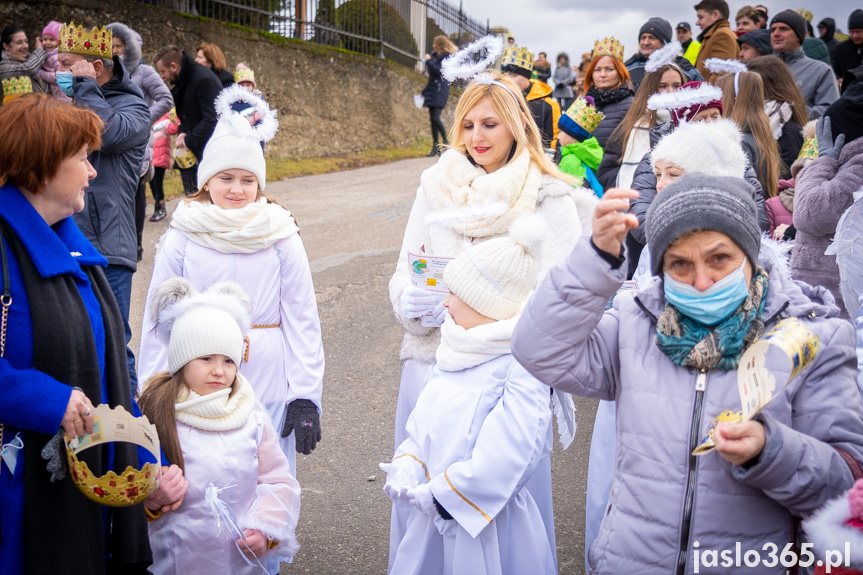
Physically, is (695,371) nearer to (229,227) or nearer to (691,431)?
(691,431)

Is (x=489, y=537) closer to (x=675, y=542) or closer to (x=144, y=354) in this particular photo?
(x=675, y=542)

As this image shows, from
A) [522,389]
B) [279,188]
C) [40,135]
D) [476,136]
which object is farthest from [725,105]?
[279,188]

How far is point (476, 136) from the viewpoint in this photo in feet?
11.8

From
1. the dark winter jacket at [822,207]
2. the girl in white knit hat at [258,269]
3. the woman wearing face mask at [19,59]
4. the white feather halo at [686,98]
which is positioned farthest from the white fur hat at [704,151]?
the woman wearing face mask at [19,59]

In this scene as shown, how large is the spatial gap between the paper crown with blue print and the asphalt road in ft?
7.47

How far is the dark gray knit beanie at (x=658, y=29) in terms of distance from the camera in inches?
316

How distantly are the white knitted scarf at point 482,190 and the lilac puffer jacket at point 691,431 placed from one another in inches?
52.8

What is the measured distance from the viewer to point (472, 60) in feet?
13.8

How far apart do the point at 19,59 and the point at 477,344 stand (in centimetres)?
895

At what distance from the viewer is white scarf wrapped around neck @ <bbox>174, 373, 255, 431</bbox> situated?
9.16 ft

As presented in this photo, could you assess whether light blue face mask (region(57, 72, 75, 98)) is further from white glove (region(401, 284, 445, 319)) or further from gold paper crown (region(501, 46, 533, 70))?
gold paper crown (region(501, 46, 533, 70))

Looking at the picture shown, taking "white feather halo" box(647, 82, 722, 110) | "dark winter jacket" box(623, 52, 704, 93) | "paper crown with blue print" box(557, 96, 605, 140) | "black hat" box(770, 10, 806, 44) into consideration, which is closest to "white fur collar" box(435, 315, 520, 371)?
"white feather halo" box(647, 82, 722, 110)

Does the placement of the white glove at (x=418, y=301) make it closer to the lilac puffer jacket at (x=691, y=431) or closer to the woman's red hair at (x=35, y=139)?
the lilac puffer jacket at (x=691, y=431)

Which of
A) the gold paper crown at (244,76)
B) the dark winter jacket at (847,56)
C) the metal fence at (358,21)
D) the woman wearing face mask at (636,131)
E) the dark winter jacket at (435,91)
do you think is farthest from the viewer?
the dark winter jacket at (435,91)
